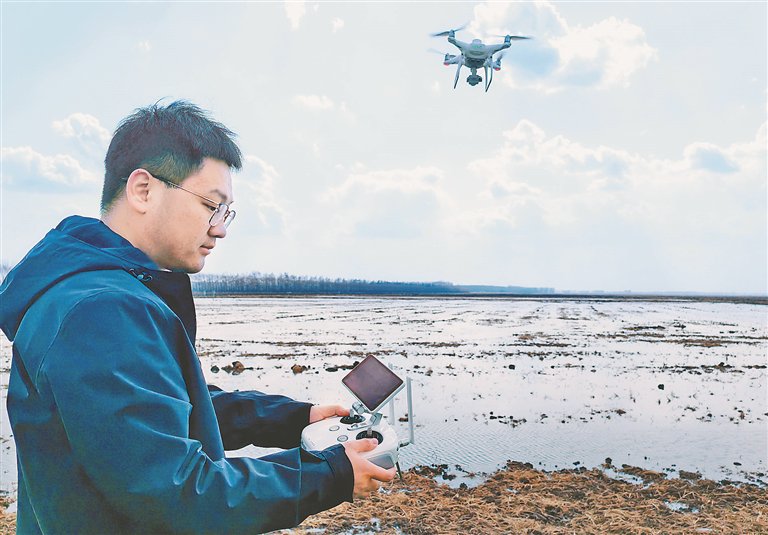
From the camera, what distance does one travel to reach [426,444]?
8281 mm

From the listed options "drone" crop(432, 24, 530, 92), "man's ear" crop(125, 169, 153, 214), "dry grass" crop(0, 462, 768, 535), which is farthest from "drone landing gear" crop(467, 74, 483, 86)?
"man's ear" crop(125, 169, 153, 214)

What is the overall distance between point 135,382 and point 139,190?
667 mm

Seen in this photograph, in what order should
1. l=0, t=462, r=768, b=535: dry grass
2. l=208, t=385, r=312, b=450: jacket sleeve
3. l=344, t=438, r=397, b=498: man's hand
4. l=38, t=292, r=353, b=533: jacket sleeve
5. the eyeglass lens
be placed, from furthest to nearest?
1. l=0, t=462, r=768, b=535: dry grass
2. l=208, t=385, r=312, b=450: jacket sleeve
3. the eyeglass lens
4. l=344, t=438, r=397, b=498: man's hand
5. l=38, t=292, r=353, b=533: jacket sleeve

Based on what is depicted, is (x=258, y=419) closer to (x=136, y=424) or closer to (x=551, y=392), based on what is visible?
(x=136, y=424)

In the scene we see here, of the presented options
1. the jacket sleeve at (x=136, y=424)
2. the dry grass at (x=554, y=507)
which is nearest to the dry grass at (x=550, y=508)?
the dry grass at (x=554, y=507)

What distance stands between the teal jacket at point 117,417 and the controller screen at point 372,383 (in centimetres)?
69

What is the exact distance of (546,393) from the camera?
12.4 metres

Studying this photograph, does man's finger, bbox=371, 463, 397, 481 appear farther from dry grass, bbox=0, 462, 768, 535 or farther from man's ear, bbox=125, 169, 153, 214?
dry grass, bbox=0, 462, 768, 535

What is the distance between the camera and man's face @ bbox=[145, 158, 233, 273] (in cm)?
167

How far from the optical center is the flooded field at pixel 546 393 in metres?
7.89

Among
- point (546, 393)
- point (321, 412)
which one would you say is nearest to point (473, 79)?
point (546, 393)

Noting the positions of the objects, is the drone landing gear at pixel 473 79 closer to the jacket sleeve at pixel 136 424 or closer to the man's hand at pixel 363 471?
the man's hand at pixel 363 471

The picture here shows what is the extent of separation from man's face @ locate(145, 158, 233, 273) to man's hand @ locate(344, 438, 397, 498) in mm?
758

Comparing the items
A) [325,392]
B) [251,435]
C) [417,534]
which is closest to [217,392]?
[251,435]
